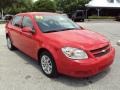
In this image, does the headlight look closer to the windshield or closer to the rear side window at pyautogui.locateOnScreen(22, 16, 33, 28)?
Result: the windshield

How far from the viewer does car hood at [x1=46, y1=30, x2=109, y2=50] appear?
512cm

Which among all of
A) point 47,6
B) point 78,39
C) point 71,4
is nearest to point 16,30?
point 78,39

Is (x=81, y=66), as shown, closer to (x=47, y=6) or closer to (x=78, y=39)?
(x=78, y=39)

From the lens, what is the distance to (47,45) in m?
5.46

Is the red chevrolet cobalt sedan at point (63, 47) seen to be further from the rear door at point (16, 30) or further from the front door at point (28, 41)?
the rear door at point (16, 30)

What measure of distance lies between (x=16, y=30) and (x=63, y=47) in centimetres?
286

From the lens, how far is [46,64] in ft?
18.6

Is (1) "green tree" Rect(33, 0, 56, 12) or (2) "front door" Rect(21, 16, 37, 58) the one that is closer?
(2) "front door" Rect(21, 16, 37, 58)

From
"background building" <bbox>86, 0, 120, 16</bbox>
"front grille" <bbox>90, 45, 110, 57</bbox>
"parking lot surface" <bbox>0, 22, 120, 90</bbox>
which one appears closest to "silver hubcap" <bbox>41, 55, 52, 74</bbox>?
"parking lot surface" <bbox>0, 22, 120, 90</bbox>

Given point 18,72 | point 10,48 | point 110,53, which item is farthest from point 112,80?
point 10,48

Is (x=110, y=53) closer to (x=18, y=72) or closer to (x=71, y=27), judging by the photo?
(x=71, y=27)

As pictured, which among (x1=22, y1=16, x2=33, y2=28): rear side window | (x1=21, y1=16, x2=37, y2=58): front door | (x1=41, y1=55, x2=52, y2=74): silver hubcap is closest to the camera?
(x1=41, y1=55, x2=52, y2=74): silver hubcap

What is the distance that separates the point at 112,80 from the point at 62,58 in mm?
1354

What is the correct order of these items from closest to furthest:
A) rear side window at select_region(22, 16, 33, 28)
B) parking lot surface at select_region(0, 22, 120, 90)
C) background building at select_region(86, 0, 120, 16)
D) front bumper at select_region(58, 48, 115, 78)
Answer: front bumper at select_region(58, 48, 115, 78), parking lot surface at select_region(0, 22, 120, 90), rear side window at select_region(22, 16, 33, 28), background building at select_region(86, 0, 120, 16)
